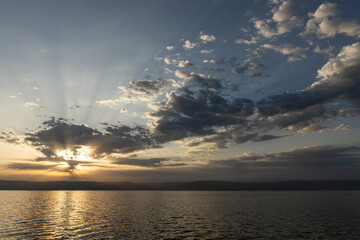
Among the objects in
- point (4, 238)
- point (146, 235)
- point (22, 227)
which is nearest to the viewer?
point (4, 238)

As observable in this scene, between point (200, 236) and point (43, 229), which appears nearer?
point (200, 236)

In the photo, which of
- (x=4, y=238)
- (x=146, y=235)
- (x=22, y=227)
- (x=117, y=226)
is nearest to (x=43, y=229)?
(x=22, y=227)

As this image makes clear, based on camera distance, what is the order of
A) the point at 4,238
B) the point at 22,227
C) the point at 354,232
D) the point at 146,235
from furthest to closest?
the point at 22,227 < the point at 354,232 < the point at 146,235 < the point at 4,238

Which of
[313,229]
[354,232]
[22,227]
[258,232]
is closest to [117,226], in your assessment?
[22,227]

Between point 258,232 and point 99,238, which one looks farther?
point 258,232

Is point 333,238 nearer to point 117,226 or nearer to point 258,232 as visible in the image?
point 258,232

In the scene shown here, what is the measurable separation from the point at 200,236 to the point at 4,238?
1561 inches

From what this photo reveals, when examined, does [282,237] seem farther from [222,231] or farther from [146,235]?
[146,235]

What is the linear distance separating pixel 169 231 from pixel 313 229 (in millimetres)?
35371

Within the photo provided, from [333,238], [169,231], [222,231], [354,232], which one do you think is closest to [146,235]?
[169,231]

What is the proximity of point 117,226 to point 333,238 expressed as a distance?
49.9m

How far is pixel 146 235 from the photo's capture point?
50875 mm

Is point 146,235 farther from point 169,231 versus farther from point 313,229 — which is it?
point 313,229

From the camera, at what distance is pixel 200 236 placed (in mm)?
49781
